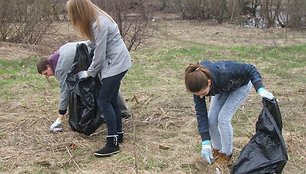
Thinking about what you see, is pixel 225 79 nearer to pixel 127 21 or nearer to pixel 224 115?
pixel 224 115

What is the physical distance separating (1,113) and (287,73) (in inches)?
190

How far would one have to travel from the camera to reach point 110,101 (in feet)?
A: 15.4

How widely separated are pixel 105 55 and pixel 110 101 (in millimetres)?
471

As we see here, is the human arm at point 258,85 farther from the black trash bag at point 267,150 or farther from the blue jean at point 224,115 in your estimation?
the blue jean at point 224,115

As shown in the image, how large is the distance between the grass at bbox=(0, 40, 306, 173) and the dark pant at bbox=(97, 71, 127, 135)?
0.27 metres

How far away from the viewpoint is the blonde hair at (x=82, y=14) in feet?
14.2

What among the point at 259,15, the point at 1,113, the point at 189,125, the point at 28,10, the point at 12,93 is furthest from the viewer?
the point at 259,15

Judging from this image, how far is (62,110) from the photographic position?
17.3 feet

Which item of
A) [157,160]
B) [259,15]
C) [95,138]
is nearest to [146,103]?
[95,138]

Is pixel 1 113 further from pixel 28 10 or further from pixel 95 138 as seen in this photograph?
pixel 28 10

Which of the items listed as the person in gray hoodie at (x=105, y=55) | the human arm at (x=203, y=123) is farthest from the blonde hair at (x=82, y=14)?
the human arm at (x=203, y=123)

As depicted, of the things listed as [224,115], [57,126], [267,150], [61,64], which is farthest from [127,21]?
[267,150]

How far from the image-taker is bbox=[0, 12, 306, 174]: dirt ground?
14.7 ft

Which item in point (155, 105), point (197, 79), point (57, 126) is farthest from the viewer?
point (155, 105)
